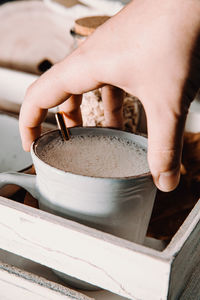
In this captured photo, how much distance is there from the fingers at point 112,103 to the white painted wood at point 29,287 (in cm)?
18

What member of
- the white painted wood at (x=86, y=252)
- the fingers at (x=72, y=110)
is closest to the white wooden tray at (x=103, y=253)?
the white painted wood at (x=86, y=252)

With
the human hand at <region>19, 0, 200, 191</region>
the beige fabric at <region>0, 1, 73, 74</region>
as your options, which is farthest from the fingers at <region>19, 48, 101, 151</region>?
the beige fabric at <region>0, 1, 73, 74</region>

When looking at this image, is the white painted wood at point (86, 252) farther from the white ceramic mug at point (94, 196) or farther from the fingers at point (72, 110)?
the fingers at point (72, 110)

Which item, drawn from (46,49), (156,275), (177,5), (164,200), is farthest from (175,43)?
(46,49)

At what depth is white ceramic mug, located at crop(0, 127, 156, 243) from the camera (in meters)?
0.30

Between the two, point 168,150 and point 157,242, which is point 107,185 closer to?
point 168,150

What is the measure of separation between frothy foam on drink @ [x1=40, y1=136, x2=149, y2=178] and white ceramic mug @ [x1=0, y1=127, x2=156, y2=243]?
16 millimetres

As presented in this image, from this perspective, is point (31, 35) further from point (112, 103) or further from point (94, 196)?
point (94, 196)

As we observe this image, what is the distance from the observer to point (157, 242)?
0.42 meters

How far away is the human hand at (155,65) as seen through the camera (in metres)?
0.26

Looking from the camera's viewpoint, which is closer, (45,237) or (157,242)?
(45,237)

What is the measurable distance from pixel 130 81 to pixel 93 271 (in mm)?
145

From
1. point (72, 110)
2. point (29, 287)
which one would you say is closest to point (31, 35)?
point (72, 110)

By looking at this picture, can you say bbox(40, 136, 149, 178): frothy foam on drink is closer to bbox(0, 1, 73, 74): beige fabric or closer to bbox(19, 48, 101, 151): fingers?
bbox(19, 48, 101, 151): fingers
